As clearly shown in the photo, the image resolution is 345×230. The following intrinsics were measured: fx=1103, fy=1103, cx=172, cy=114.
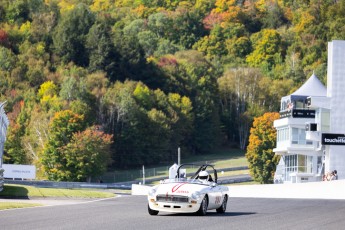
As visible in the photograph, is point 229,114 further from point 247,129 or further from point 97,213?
point 97,213

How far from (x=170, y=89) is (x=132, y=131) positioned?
72.8ft

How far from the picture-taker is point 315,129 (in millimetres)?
96625

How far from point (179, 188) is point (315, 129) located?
66.9 m

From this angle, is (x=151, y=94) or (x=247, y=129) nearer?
(x=151, y=94)

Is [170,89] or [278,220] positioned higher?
[170,89]

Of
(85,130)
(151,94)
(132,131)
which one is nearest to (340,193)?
(85,130)

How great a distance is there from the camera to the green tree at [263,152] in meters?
131

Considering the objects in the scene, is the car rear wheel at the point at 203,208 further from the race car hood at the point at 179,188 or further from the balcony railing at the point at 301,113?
the balcony railing at the point at 301,113

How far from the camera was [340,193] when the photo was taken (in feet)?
194

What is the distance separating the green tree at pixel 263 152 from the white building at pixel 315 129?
51.5 feet

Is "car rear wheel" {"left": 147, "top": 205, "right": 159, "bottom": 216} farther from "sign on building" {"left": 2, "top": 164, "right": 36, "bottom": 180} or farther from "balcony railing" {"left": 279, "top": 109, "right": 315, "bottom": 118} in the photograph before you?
"balcony railing" {"left": 279, "top": 109, "right": 315, "bottom": 118}

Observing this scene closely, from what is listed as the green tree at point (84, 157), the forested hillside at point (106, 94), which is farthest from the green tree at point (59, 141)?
the green tree at point (84, 157)

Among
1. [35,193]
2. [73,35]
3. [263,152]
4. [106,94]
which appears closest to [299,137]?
[263,152]

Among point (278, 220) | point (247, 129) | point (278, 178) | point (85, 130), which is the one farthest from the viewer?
point (247, 129)
